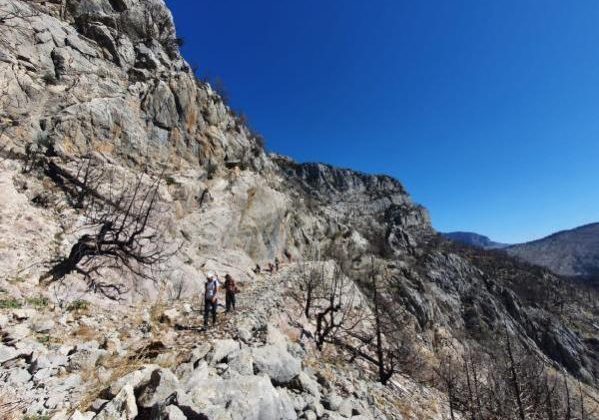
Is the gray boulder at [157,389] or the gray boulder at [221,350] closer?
the gray boulder at [157,389]

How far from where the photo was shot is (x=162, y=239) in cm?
1975

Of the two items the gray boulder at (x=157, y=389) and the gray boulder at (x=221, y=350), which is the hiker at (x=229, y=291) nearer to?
the gray boulder at (x=221, y=350)

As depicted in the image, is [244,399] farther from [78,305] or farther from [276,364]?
[78,305]

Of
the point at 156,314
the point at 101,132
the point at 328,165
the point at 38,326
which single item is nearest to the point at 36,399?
the point at 38,326

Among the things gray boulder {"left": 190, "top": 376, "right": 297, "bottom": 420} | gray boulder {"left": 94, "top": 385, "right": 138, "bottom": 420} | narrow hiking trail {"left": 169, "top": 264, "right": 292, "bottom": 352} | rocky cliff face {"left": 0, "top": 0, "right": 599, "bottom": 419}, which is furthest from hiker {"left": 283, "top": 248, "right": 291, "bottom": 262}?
gray boulder {"left": 94, "top": 385, "right": 138, "bottom": 420}

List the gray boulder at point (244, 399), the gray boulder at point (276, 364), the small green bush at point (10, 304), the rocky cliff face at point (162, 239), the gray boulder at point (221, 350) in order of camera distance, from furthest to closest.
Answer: the small green bush at point (10, 304) < the gray boulder at point (276, 364) < the gray boulder at point (221, 350) < the rocky cliff face at point (162, 239) < the gray boulder at point (244, 399)

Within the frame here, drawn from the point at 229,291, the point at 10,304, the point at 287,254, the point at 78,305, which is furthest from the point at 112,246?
the point at 287,254

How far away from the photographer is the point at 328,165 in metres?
199

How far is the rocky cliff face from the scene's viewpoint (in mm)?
8117

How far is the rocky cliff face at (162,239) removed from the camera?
26.6 ft

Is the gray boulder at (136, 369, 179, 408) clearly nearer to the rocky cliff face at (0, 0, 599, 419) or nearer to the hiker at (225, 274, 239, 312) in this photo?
the rocky cliff face at (0, 0, 599, 419)

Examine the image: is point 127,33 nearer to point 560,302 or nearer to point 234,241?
point 234,241

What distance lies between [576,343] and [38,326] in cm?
13635

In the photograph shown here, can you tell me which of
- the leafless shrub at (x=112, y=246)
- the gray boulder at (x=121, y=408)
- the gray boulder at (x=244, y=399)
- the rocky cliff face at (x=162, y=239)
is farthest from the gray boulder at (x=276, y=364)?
the leafless shrub at (x=112, y=246)
